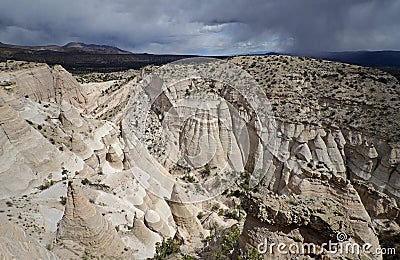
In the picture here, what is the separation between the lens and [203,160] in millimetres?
24750

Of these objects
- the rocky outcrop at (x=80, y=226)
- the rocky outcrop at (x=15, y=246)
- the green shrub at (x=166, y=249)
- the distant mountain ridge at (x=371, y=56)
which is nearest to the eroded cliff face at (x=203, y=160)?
the rocky outcrop at (x=80, y=226)

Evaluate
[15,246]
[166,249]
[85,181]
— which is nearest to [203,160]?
[85,181]

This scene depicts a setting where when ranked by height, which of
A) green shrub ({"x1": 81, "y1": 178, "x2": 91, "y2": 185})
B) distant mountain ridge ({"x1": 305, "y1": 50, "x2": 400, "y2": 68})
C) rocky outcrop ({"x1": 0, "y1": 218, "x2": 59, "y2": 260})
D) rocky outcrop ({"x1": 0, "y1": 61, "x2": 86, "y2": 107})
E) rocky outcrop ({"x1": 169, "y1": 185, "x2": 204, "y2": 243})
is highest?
distant mountain ridge ({"x1": 305, "y1": 50, "x2": 400, "y2": 68})

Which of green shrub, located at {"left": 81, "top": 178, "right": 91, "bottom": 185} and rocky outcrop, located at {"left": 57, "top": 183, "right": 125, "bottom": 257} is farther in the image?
green shrub, located at {"left": 81, "top": 178, "right": 91, "bottom": 185}

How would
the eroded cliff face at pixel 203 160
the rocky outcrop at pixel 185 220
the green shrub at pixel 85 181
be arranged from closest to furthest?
the eroded cliff face at pixel 203 160 → the rocky outcrop at pixel 185 220 → the green shrub at pixel 85 181

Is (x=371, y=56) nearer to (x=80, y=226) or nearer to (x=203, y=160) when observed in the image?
(x=203, y=160)

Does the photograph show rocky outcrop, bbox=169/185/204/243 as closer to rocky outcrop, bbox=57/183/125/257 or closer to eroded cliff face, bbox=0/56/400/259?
eroded cliff face, bbox=0/56/400/259

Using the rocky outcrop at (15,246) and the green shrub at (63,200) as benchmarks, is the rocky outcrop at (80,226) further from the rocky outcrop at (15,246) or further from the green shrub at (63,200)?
the green shrub at (63,200)

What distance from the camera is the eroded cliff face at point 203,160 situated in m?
9.79

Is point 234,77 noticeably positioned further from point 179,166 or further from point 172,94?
point 179,166

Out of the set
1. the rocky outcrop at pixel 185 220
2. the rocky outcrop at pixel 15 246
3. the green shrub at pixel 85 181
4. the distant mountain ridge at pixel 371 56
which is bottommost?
the rocky outcrop at pixel 185 220

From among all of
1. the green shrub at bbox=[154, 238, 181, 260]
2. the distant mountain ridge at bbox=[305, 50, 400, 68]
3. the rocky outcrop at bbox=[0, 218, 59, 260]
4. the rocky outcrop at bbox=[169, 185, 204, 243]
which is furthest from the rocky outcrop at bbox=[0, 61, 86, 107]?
the distant mountain ridge at bbox=[305, 50, 400, 68]

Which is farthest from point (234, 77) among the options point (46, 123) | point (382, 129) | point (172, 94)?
point (46, 123)

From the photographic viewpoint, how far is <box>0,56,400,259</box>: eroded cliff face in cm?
979
